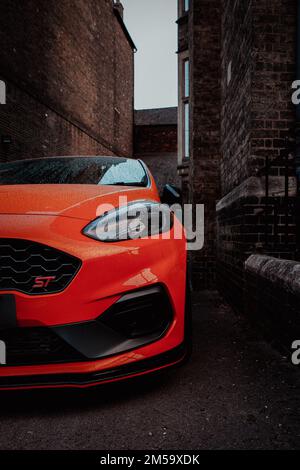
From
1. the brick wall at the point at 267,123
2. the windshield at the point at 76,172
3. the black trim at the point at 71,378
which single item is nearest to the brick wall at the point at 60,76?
the windshield at the point at 76,172

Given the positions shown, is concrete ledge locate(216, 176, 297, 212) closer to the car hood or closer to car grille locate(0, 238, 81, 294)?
the car hood

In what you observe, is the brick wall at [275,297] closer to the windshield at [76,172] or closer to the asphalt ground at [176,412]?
the asphalt ground at [176,412]

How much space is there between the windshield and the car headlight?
1.78 ft

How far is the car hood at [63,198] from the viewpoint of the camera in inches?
83.7

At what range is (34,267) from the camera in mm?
1918

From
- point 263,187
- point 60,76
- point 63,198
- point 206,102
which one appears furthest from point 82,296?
point 60,76

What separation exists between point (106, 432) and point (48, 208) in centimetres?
115

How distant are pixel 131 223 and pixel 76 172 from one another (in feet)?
3.73

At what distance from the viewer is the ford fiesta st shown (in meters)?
1.89

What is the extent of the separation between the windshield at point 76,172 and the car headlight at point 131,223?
0.54 meters

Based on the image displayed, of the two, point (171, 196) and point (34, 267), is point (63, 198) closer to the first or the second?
point (34, 267)

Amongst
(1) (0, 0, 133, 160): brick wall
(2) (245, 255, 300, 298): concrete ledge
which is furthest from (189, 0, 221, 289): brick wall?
(1) (0, 0, 133, 160): brick wall

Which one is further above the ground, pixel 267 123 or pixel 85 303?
pixel 267 123
